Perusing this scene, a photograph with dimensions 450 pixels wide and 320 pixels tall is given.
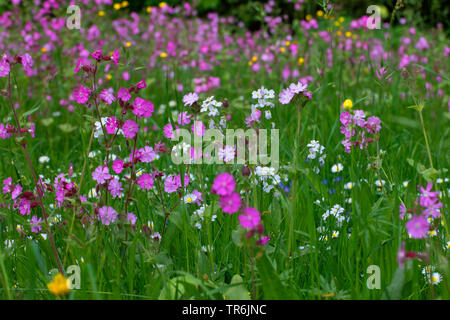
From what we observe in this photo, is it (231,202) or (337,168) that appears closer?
(231,202)

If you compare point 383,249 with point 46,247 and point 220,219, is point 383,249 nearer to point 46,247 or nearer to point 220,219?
point 220,219

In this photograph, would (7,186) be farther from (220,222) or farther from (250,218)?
(250,218)

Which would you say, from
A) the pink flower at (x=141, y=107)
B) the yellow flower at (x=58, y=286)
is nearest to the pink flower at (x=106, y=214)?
the pink flower at (x=141, y=107)

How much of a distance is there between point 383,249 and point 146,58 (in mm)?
4201

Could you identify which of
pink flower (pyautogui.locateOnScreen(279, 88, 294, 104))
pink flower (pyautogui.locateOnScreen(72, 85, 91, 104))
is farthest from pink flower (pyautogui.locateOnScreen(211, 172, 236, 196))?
pink flower (pyautogui.locateOnScreen(72, 85, 91, 104))

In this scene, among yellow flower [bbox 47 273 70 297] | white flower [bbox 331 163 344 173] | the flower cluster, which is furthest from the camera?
white flower [bbox 331 163 344 173]

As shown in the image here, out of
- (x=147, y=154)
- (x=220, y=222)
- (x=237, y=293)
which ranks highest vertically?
(x=147, y=154)

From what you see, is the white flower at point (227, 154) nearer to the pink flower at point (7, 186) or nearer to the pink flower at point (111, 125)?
the pink flower at point (111, 125)

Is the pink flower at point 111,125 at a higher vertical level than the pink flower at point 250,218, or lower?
higher

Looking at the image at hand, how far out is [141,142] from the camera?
267 centimetres

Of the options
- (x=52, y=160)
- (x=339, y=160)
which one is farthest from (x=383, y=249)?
(x=52, y=160)

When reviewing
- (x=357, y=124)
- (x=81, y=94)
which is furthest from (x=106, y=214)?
(x=357, y=124)

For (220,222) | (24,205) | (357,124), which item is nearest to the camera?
(24,205)

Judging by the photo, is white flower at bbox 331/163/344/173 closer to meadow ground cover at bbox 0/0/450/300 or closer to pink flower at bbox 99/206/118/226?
meadow ground cover at bbox 0/0/450/300
